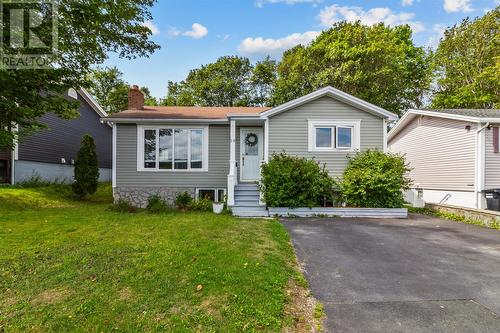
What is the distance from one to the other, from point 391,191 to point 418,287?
644 cm

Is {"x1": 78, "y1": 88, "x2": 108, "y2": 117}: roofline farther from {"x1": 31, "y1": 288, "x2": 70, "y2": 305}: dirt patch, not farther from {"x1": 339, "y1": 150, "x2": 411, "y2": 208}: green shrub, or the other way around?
{"x1": 31, "y1": 288, "x2": 70, "y2": 305}: dirt patch

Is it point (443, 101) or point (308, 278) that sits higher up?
point (443, 101)

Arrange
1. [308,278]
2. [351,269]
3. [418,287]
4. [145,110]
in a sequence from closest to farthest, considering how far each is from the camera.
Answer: [418,287]
[308,278]
[351,269]
[145,110]

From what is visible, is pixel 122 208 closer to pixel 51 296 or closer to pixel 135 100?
pixel 135 100

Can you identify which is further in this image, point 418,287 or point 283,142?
point 283,142

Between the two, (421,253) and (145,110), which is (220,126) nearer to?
(145,110)

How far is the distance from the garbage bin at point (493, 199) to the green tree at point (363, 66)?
12635 millimetres

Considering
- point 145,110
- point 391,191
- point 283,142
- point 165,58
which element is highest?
point 165,58

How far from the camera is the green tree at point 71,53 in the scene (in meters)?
8.52

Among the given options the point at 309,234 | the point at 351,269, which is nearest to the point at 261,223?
the point at 309,234

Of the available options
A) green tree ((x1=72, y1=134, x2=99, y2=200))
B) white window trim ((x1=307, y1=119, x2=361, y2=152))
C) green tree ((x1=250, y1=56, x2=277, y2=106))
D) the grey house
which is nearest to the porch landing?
the grey house

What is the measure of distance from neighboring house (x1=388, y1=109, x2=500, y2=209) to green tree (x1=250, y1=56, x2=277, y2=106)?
1628 centimetres

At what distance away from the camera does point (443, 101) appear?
77.9ft

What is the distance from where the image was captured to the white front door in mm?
11844
